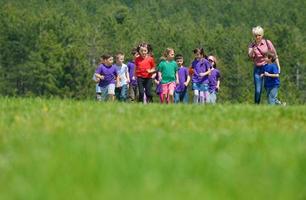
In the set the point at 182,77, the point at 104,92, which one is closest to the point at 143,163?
the point at 104,92

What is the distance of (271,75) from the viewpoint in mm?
22781

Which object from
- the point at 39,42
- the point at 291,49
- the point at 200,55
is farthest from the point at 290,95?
the point at 200,55

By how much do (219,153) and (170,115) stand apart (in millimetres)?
5870

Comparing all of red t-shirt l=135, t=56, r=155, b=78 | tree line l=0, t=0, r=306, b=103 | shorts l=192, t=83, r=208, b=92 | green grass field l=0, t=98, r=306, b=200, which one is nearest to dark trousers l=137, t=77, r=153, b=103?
A: red t-shirt l=135, t=56, r=155, b=78

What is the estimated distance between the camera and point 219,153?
7.57 m

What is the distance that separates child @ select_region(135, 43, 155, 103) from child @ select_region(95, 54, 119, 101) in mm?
1146

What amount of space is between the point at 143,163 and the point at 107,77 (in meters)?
18.8

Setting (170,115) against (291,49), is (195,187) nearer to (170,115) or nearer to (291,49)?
(170,115)

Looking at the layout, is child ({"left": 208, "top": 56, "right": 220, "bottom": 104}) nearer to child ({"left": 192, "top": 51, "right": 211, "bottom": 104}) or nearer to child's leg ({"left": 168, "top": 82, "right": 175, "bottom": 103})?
child ({"left": 192, "top": 51, "right": 211, "bottom": 104})

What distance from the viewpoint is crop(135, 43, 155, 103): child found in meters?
24.4

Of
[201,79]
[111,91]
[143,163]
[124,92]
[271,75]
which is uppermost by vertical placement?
[143,163]

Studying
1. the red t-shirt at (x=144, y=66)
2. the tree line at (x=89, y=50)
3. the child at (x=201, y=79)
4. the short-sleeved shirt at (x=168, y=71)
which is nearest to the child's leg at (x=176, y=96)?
the child at (x=201, y=79)

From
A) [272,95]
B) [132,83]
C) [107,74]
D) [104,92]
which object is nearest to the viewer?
[272,95]

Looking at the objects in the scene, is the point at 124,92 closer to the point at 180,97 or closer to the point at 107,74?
the point at 107,74
